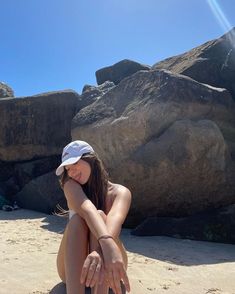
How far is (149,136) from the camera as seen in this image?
22.9 ft

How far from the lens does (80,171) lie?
11.5 feet

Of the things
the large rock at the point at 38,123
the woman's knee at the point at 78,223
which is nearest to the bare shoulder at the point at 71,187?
the woman's knee at the point at 78,223

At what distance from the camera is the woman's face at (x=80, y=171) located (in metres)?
3.50

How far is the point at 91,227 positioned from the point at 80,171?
63 centimetres

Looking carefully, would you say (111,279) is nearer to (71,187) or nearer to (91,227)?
(91,227)

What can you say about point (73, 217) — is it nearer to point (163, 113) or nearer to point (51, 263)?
point (51, 263)

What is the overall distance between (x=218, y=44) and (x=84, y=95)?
135 inches

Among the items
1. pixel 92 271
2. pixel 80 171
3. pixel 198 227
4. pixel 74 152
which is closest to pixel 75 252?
pixel 92 271

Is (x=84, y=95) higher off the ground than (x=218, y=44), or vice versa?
(x=84, y=95)

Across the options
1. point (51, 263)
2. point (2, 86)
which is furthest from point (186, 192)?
point (2, 86)

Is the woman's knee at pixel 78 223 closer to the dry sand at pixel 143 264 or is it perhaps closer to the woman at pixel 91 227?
the woman at pixel 91 227

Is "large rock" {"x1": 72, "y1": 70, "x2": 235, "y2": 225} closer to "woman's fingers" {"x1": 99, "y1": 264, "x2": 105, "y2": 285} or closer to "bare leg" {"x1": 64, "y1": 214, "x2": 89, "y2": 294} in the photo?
"bare leg" {"x1": 64, "y1": 214, "x2": 89, "y2": 294}

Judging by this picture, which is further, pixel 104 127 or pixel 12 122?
pixel 12 122

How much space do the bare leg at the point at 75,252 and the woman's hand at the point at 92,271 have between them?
16 centimetres
